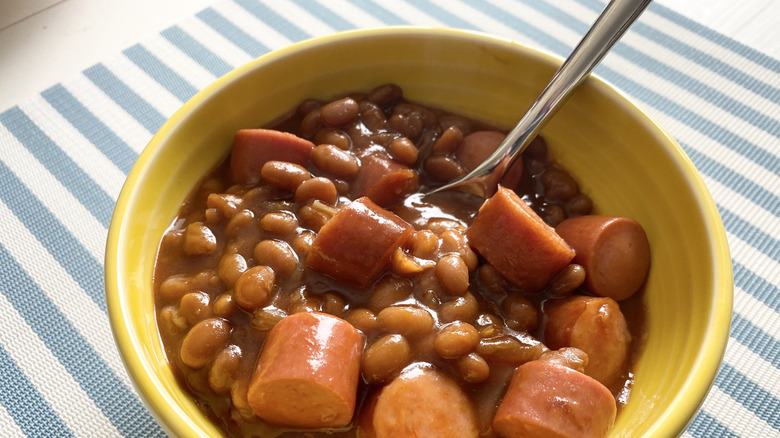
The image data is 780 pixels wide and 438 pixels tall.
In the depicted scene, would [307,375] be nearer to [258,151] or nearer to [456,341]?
[456,341]

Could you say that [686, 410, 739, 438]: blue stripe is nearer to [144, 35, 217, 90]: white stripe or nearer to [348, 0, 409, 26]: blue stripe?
[348, 0, 409, 26]: blue stripe

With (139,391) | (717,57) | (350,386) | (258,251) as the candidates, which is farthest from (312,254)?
(717,57)

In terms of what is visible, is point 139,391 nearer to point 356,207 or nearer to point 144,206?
point 144,206

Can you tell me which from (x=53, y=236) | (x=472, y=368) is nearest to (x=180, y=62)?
(x=53, y=236)

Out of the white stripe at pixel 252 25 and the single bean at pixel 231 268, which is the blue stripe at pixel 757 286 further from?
the white stripe at pixel 252 25

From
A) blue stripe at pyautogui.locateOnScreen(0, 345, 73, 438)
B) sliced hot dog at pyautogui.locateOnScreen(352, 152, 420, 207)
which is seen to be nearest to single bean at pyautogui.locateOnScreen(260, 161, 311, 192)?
sliced hot dog at pyautogui.locateOnScreen(352, 152, 420, 207)

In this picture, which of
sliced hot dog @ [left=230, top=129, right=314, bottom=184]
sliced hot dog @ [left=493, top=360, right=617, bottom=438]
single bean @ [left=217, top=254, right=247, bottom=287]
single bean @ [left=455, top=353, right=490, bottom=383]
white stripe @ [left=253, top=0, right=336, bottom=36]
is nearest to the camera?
sliced hot dog @ [left=493, top=360, right=617, bottom=438]
